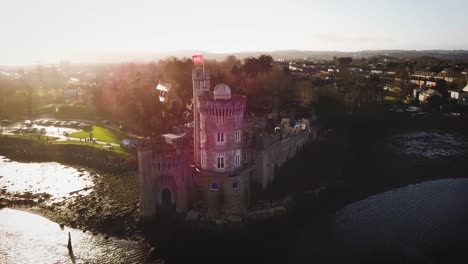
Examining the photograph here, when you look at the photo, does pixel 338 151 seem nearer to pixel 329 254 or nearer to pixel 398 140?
pixel 398 140

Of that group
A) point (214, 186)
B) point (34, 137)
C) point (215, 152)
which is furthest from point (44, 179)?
point (215, 152)

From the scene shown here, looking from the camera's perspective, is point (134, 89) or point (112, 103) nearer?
point (134, 89)

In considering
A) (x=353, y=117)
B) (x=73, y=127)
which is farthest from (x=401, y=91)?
(x=73, y=127)

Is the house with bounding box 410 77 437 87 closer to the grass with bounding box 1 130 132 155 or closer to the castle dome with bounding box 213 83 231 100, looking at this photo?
the grass with bounding box 1 130 132 155

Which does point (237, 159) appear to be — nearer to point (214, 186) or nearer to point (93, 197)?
point (214, 186)

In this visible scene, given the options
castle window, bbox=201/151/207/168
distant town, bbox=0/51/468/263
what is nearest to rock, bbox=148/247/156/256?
distant town, bbox=0/51/468/263

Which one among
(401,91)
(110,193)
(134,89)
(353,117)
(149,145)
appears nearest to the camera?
(149,145)
